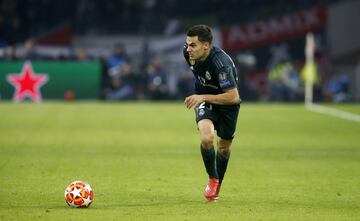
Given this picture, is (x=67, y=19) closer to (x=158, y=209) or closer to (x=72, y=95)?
(x=72, y=95)

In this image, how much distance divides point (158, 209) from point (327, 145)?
9912 mm

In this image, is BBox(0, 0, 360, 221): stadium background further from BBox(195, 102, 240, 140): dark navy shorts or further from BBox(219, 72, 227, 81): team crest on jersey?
BBox(219, 72, 227, 81): team crest on jersey

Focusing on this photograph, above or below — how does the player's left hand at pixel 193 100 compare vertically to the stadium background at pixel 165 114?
above

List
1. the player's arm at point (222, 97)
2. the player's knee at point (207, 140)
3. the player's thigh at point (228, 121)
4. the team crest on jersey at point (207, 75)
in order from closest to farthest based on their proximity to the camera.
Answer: the player's arm at point (222, 97) < the player's knee at point (207, 140) < the team crest on jersey at point (207, 75) < the player's thigh at point (228, 121)

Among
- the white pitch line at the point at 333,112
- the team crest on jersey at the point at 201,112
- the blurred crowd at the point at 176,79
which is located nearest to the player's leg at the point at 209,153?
the team crest on jersey at the point at 201,112

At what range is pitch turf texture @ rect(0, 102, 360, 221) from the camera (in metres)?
10.2

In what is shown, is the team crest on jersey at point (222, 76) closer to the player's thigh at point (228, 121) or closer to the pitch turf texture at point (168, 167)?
the player's thigh at point (228, 121)

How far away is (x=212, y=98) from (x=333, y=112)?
20000mm

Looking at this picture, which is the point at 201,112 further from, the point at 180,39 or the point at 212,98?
the point at 180,39

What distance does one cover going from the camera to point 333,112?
3016 centimetres

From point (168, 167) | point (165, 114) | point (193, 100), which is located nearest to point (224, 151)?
point (193, 100)

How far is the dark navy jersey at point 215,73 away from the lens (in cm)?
1070

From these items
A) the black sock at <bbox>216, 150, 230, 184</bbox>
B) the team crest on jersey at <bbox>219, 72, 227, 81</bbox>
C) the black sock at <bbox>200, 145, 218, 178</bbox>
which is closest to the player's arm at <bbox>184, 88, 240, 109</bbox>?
the team crest on jersey at <bbox>219, 72, 227, 81</bbox>

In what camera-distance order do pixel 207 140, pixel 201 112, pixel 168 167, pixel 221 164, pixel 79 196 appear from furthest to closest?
pixel 168 167 < pixel 221 164 < pixel 201 112 < pixel 207 140 < pixel 79 196
